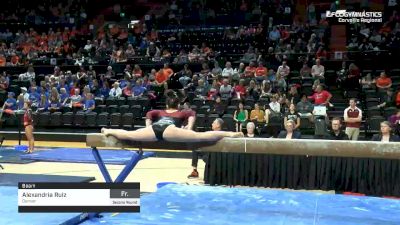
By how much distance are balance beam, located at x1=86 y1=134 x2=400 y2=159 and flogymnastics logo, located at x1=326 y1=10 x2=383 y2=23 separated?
13.0 m

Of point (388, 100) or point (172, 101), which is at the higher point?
point (172, 101)

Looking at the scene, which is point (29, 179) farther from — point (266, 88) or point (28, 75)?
point (28, 75)

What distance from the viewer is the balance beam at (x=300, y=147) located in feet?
17.4

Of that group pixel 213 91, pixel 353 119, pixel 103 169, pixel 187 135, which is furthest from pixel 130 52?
pixel 187 135

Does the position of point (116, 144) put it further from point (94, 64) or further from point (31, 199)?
point (94, 64)

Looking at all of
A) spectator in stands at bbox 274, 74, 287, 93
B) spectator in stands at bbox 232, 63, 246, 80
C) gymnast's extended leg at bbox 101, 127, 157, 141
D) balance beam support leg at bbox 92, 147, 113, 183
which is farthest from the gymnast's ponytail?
spectator in stands at bbox 232, 63, 246, 80

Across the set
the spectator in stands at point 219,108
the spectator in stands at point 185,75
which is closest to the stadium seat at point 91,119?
the spectator in stands at point 185,75

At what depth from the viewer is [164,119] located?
18.8 feet

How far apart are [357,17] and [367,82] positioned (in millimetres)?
4654

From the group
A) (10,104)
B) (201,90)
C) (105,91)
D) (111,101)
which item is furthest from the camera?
(105,91)

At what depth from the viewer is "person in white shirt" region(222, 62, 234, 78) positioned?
1496cm

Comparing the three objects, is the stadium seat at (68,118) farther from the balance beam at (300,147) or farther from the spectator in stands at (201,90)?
the balance beam at (300,147)

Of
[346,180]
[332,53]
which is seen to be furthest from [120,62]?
[346,180]
